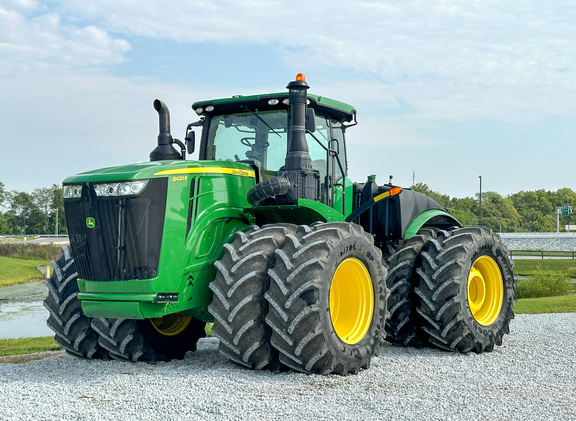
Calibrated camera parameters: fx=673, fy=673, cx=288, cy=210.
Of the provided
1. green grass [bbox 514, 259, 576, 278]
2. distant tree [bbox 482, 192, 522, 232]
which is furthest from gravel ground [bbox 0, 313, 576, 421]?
distant tree [bbox 482, 192, 522, 232]

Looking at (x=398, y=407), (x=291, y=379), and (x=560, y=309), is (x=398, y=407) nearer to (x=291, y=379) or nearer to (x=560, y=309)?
(x=291, y=379)

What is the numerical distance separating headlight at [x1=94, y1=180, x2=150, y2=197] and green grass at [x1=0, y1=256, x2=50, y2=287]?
41.4 m

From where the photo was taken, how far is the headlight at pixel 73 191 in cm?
687

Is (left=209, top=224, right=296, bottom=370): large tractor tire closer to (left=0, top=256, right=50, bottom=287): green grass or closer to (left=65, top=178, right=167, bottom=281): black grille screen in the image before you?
(left=65, top=178, right=167, bottom=281): black grille screen

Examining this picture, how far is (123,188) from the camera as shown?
659 cm

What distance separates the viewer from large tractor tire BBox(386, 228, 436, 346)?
27.9ft

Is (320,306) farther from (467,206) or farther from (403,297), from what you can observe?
(467,206)

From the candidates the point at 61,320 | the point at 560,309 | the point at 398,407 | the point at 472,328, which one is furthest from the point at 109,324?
the point at 560,309

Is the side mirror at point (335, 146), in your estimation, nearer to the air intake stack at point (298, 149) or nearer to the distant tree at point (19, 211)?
the air intake stack at point (298, 149)

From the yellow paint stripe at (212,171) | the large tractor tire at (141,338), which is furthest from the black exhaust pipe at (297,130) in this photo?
the large tractor tire at (141,338)

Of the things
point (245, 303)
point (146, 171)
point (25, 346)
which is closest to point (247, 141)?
point (146, 171)

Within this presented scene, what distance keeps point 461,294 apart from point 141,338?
12.5 feet

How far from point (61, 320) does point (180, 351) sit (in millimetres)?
1449

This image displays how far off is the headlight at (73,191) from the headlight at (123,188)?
31 centimetres
